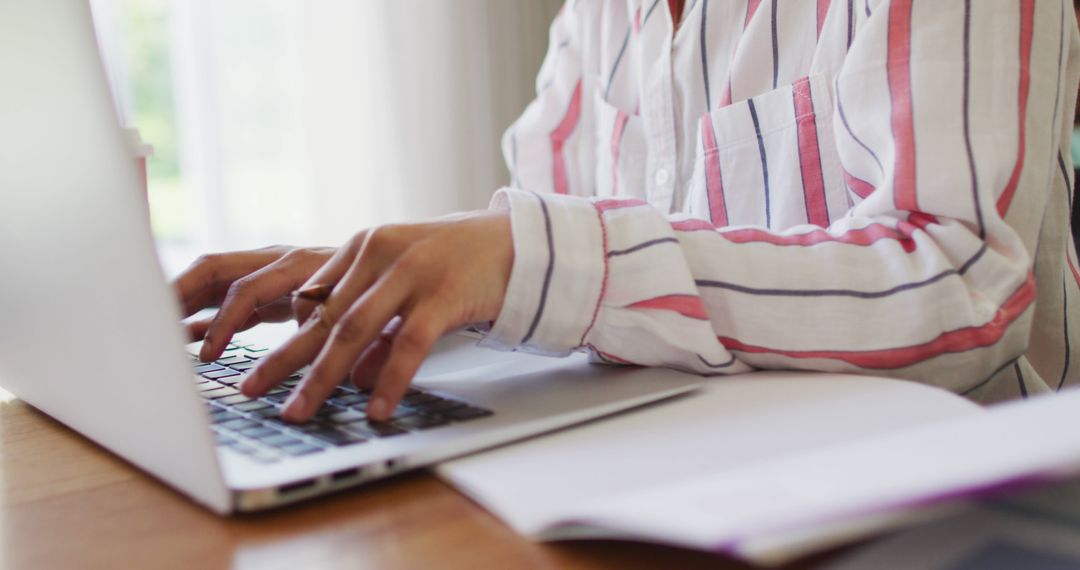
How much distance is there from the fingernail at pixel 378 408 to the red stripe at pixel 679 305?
0.15 metres

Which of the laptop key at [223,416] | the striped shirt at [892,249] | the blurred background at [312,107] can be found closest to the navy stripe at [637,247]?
the striped shirt at [892,249]

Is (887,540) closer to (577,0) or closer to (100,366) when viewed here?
(100,366)

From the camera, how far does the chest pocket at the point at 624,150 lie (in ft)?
3.06

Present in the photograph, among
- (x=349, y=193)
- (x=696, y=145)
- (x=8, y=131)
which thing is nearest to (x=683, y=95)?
(x=696, y=145)

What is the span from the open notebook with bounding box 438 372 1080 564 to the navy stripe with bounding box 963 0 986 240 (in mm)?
140

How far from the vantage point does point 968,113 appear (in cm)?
51

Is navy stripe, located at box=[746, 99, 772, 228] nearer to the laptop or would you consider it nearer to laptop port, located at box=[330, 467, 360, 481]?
the laptop

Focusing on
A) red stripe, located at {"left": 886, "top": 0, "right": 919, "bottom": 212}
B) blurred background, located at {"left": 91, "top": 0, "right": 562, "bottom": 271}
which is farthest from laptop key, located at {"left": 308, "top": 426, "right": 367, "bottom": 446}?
blurred background, located at {"left": 91, "top": 0, "right": 562, "bottom": 271}

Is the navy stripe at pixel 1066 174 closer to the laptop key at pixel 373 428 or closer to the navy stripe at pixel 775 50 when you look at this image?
the navy stripe at pixel 775 50

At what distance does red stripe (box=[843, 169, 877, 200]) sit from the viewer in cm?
59

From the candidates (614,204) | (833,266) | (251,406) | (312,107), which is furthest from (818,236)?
(312,107)

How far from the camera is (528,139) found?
3.65ft

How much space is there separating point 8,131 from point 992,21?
1.73 feet

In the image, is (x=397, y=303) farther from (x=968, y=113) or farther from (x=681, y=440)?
(x=968, y=113)
